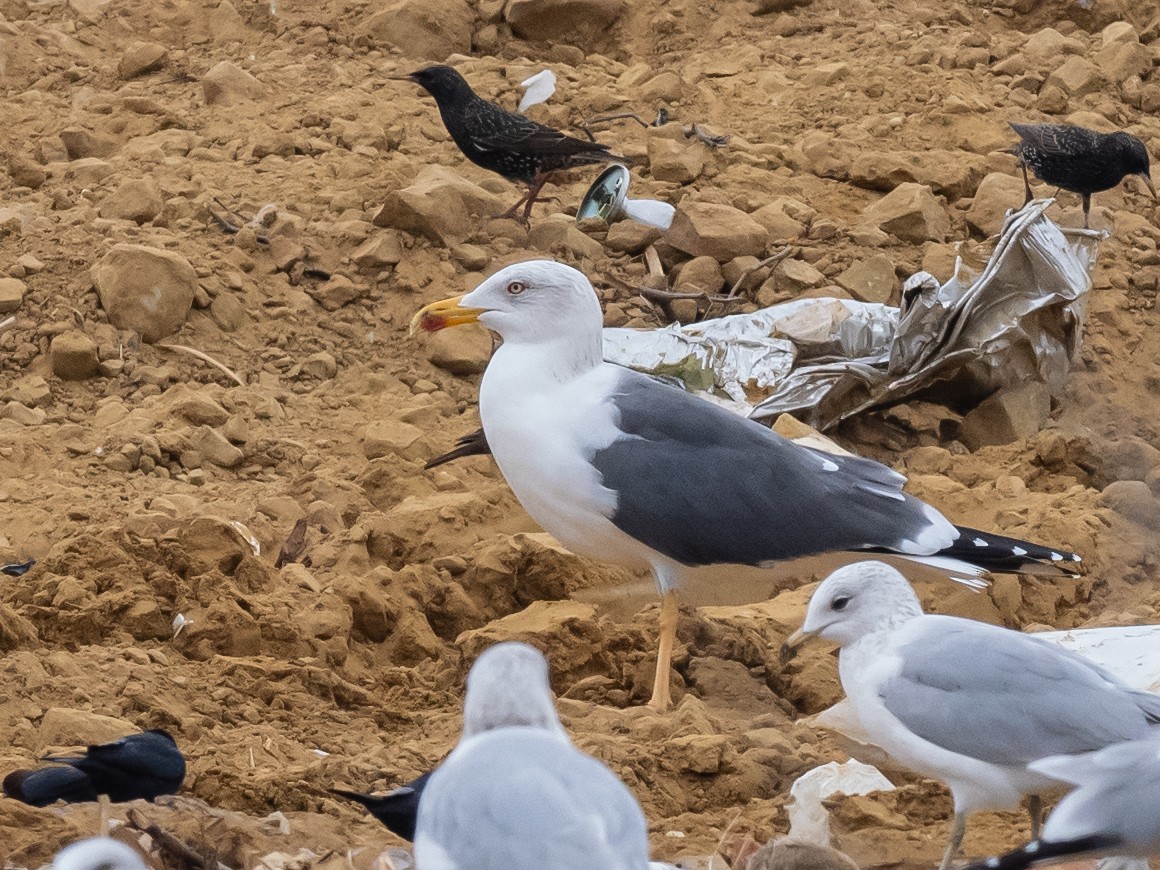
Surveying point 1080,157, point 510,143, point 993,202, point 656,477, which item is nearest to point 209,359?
point 510,143

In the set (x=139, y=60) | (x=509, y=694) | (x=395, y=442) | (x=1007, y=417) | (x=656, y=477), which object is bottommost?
(x=1007, y=417)

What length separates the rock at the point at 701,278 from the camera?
8.50 m

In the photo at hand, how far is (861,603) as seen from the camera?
4176 mm

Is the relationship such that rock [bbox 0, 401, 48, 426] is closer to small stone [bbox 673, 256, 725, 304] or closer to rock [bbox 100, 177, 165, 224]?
rock [bbox 100, 177, 165, 224]

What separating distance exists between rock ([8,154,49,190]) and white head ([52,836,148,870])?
22.7ft

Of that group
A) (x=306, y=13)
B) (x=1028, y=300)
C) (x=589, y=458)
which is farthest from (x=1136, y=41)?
(x=589, y=458)

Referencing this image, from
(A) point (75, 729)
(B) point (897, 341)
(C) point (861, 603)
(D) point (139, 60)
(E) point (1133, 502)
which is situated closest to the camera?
(C) point (861, 603)

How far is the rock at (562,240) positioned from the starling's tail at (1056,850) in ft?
19.6

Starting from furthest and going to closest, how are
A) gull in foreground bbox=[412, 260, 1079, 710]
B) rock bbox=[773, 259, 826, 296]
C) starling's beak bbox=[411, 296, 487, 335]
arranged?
rock bbox=[773, 259, 826, 296]
starling's beak bbox=[411, 296, 487, 335]
gull in foreground bbox=[412, 260, 1079, 710]

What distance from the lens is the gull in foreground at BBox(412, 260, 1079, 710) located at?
5.25 meters

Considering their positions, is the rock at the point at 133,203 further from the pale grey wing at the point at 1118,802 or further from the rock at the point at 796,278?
the pale grey wing at the point at 1118,802

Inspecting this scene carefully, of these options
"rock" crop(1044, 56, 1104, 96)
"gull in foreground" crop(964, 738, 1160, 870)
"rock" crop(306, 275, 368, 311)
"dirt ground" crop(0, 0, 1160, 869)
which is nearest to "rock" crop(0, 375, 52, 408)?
"dirt ground" crop(0, 0, 1160, 869)

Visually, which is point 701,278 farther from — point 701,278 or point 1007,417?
point 1007,417

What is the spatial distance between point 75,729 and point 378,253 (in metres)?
4.30
